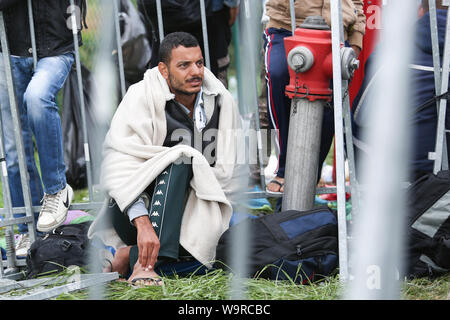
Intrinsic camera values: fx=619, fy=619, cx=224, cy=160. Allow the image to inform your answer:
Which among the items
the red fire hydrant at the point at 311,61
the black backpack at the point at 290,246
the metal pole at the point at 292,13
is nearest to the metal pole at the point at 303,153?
the red fire hydrant at the point at 311,61

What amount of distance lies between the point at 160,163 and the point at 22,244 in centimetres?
118

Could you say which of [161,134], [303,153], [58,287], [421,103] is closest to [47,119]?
[161,134]

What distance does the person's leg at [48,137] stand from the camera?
3.11 m

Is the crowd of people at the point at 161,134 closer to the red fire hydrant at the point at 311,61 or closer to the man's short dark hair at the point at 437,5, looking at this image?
the man's short dark hair at the point at 437,5

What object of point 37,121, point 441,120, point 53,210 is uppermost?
point 37,121

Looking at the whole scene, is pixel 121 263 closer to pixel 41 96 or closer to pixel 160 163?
pixel 160 163

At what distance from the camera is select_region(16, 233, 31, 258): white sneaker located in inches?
133

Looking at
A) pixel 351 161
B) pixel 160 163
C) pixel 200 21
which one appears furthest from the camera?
pixel 200 21

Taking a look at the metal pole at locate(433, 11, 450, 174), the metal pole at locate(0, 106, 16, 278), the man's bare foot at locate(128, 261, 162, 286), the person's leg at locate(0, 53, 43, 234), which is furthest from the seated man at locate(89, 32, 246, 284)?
the metal pole at locate(433, 11, 450, 174)

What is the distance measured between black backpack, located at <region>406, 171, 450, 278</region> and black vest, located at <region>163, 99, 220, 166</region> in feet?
3.21

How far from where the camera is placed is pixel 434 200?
2.63 meters

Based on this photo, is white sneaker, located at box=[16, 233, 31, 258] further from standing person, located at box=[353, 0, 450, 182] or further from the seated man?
standing person, located at box=[353, 0, 450, 182]

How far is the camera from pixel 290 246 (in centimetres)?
268

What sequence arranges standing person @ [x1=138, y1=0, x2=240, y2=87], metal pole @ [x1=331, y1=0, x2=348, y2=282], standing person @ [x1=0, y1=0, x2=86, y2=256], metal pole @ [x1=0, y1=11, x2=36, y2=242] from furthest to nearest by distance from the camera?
standing person @ [x1=138, y1=0, x2=240, y2=87]
metal pole @ [x1=0, y1=11, x2=36, y2=242]
standing person @ [x1=0, y1=0, x2=86, y2=256]
metal pole @ [x1=331, y1=0, x2=348, y2=282]
